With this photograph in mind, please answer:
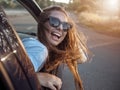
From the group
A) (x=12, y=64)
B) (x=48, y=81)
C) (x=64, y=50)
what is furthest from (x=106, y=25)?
(x=12, y=64)

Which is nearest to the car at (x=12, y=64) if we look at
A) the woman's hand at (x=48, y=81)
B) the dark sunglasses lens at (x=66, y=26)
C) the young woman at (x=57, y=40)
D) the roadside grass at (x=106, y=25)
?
the woman's hand at (x=48, y=81)

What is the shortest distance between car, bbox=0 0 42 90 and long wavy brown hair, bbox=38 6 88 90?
76cm

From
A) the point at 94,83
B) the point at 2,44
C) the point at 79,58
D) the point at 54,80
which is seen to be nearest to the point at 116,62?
the point at 94,83

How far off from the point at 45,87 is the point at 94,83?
18.7 feet

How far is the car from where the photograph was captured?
1.36m

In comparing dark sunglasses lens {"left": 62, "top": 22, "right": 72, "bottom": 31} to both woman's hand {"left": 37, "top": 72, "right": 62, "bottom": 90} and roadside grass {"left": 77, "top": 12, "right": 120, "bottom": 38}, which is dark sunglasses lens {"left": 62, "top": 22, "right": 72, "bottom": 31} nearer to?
woman's hand {"left": 37, "top": 72, "right": 62, "bottom": 90}

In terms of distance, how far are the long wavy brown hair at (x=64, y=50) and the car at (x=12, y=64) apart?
76cm

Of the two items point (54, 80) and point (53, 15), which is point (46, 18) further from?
point (54, 80)

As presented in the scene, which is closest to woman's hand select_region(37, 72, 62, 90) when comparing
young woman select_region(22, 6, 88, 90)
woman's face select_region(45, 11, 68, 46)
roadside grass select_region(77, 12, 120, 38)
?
young woman select_region(22, 6, 88, 90)

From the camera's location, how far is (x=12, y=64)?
1414mm

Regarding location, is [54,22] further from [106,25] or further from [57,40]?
[106,25]

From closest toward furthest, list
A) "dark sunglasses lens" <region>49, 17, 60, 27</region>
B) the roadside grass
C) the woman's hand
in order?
the woman's hand → "dark sunglasses lens" <region>49, 17, 60, 27</region> → the roadside grass

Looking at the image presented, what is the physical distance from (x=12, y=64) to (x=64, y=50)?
1.31 m

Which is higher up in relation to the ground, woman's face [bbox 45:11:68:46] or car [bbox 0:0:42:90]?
car [bbox 0:0:42:90]
